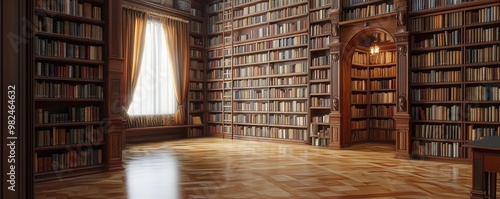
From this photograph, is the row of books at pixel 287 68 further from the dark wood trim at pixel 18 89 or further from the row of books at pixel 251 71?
the dark wood trim at pixel 18 89

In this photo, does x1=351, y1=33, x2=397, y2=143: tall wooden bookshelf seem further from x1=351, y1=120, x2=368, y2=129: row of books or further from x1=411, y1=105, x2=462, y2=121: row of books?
x1=411, y1=105, x2=462, y2=121: row of books

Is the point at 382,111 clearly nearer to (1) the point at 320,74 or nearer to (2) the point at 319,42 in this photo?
(1) the point at 320,74

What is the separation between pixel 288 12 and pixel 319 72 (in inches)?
72.7

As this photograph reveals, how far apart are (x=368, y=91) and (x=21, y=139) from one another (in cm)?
946

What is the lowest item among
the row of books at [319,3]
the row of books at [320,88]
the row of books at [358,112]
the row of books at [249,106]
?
the row of books at [358,112]

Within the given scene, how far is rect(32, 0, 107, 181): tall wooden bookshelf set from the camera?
548 cm

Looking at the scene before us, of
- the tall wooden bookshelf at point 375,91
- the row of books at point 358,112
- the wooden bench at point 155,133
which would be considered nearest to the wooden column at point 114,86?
the wooden bench at point 155,133

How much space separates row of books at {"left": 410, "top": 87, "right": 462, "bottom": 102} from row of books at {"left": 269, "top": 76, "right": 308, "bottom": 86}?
9.22 ft

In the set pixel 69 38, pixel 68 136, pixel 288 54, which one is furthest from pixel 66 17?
pixel 288 54

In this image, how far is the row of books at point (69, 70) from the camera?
5.50 meters

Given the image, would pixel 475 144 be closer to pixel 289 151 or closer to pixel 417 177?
pixel 417 177

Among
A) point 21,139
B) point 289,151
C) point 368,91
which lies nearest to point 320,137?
point 289,151

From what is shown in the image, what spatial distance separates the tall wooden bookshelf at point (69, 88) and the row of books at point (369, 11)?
533 centimetres

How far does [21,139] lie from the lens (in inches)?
79.2
